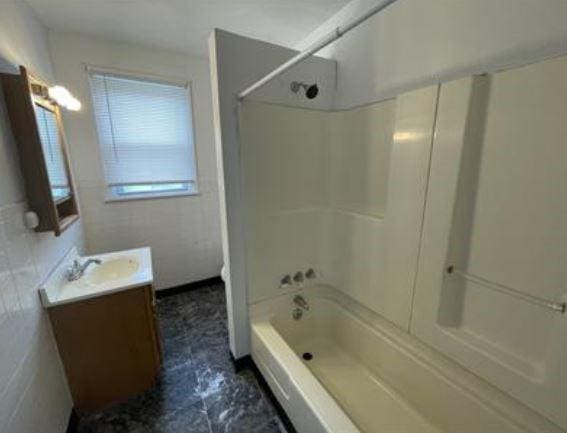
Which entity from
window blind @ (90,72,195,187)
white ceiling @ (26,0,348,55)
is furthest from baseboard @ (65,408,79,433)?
white ceiling @ (26,0,348,55)

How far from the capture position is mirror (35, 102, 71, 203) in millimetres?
1424

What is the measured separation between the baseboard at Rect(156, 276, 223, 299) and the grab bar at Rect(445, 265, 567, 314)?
2.48m

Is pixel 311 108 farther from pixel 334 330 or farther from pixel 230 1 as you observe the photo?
pixel 334 330

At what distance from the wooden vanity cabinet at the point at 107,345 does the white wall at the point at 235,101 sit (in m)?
0.54

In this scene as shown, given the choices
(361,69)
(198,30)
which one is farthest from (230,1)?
(361,69)

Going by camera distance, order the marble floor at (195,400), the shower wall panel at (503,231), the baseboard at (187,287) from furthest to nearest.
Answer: the baseboard at (187,287), the marble floor at (195,400), the shower wall panel at (503,231)

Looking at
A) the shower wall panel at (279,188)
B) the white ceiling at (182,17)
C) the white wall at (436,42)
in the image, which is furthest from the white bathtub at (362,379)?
the white ceiling at (182,17)

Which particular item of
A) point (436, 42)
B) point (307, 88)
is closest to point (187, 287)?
point (307, 88)

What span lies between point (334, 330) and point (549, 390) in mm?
1224

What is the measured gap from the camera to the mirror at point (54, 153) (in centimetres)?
142

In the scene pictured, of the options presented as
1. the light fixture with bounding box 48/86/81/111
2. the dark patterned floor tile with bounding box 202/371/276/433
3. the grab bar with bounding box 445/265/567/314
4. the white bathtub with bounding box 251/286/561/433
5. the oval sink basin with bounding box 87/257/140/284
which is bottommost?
the dark patterned floor tile with bounding box 202/371/276/433

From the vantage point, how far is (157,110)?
2.46 meters

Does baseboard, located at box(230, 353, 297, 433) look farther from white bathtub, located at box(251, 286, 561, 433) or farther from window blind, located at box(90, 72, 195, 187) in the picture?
window blind, located at box(90, 72, 195, 187)

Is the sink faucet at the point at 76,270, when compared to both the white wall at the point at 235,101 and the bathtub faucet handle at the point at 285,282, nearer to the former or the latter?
the white wall at the point at 235,101
